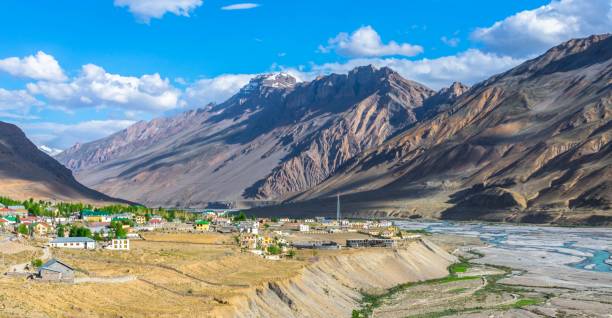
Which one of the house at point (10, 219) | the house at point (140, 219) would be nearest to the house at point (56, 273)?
the house at point (10, 219)

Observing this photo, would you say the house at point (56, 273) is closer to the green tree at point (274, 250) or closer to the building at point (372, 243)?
the green tree at point (274, 250)

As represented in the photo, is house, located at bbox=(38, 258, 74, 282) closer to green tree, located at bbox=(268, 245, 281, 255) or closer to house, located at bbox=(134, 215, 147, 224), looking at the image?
green tree, located at bbox=(268, 245, 281, 255)

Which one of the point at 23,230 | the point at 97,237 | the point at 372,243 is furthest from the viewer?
the point at 372,243

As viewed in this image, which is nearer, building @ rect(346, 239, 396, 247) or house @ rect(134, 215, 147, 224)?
building @ rect(346, 239, 396, 247)

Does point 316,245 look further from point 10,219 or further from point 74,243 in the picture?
point 10,219

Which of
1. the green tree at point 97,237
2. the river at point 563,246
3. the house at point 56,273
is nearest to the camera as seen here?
the house at point 56,273

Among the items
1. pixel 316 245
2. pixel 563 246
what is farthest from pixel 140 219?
pixel 563 246

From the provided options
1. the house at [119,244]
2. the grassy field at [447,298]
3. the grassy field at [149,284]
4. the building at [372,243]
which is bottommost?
the grassy field at [447,298]

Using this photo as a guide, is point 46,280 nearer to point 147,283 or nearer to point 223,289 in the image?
point 147,283

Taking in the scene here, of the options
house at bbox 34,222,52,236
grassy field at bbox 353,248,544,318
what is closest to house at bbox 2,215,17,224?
house at bbox 34,222,52,236
